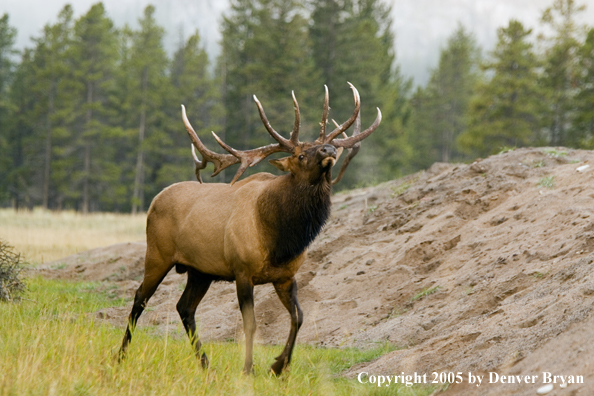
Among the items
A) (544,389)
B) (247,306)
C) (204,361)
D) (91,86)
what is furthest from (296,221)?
(91,86)

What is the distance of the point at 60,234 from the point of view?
22156 mm

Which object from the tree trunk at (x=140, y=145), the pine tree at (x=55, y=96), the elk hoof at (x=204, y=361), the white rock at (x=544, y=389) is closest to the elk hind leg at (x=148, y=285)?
the elk hoof at (x=204, y=361)

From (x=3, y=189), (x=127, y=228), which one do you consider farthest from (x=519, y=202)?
(x=3, y=189)

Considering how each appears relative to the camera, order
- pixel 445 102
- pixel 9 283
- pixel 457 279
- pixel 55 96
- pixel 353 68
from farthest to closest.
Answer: pixel 445 102 → pixel 55 96 → pixel 353 68 → pixel 9 283 → pixel 457 279

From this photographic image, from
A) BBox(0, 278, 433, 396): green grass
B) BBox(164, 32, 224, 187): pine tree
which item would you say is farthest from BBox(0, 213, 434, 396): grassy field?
BBox(164, 32, 224, 187): pine tree

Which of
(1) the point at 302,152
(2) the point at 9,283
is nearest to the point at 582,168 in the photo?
(1) the point at 302,152

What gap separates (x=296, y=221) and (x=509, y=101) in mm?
32069

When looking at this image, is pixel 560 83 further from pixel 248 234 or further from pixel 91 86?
pixel 248 234

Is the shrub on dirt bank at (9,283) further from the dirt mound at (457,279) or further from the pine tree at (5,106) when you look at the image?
the pine tree at (5,106)

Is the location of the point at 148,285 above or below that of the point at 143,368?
above

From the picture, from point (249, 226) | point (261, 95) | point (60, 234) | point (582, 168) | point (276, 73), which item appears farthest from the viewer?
point (276, 73)

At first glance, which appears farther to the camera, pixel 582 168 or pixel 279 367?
pixel 582 168

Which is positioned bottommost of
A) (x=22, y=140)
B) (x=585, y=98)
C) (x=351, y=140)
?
(x=22, y=140)

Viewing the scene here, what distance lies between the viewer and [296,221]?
5859 mm
